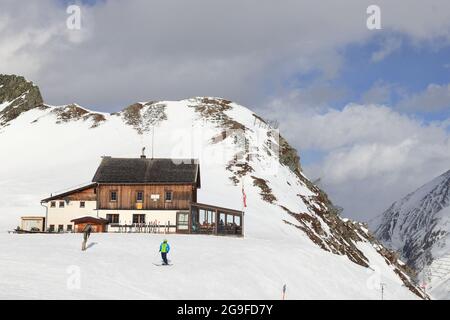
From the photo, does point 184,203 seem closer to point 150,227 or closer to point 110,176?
point 150,227

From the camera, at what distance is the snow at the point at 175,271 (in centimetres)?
2552

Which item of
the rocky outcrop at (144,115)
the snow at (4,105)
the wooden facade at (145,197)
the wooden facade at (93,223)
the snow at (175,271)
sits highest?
the snow at (4,105)

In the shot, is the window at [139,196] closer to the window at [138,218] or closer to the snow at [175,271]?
the window at [138,218]

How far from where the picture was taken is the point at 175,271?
3142cm

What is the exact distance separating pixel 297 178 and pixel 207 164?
1918 cm

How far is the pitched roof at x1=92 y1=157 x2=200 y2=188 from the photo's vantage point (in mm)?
57672

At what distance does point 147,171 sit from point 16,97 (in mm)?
102719

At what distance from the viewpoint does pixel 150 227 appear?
55.2m

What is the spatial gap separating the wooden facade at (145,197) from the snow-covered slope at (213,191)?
25.2 ft

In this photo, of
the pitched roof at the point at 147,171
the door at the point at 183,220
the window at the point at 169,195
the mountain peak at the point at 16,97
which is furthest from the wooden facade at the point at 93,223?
the mountain peak at the point at 16,97

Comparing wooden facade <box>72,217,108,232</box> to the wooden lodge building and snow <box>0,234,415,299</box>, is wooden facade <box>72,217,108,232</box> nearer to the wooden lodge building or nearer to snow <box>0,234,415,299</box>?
the wooden lodge building

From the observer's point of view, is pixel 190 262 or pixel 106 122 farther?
pixel 106 122

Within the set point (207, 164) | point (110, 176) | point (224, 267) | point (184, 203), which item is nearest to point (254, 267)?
point (224, 267)

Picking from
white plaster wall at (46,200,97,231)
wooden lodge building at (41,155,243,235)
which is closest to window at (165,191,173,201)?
wooden lodge building at (41,155,243,235)
